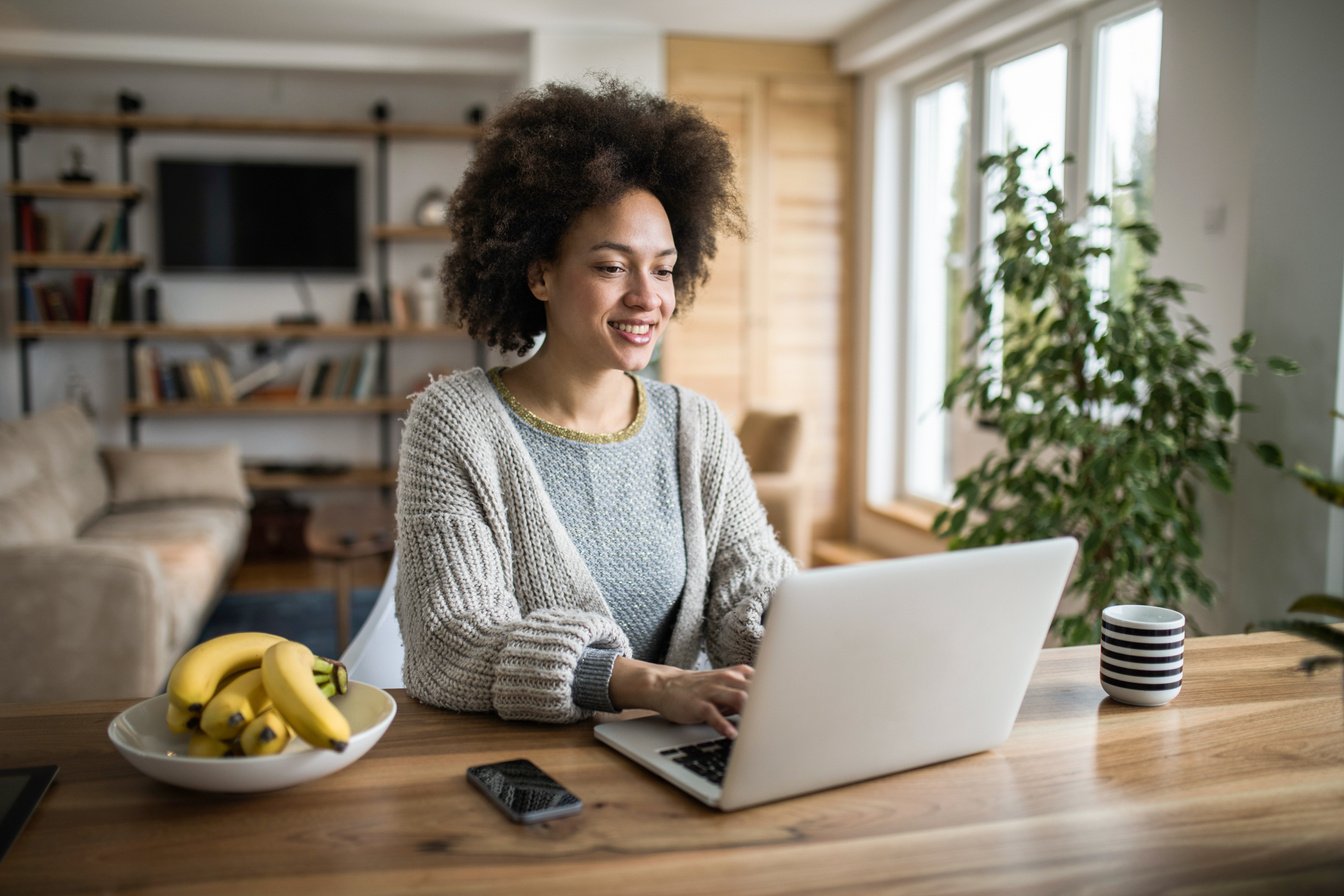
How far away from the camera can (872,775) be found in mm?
985

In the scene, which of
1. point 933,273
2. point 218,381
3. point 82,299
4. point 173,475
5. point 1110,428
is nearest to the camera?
point 1110,428

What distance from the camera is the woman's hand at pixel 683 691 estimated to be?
3.47ft

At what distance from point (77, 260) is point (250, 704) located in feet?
17.8

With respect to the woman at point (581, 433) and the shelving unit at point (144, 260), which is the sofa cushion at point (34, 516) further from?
the woman at point (581, 433)

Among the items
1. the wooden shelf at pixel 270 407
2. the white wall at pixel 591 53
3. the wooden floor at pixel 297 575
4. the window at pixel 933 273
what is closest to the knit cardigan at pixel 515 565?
the window at pixel 933 273

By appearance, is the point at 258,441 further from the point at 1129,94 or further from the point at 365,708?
the point at 365,708

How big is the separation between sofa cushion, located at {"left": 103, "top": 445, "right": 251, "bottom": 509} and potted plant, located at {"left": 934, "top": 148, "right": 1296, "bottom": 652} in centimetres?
350

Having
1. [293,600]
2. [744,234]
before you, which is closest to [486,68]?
[293,600]

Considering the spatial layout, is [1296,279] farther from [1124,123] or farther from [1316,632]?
[1316,632]

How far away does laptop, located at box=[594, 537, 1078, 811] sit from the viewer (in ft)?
2.84

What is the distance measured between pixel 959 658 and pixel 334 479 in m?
5.22

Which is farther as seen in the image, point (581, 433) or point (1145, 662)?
point (581, 433)

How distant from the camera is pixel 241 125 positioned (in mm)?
5715

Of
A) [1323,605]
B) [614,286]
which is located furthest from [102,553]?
[1323,605]
